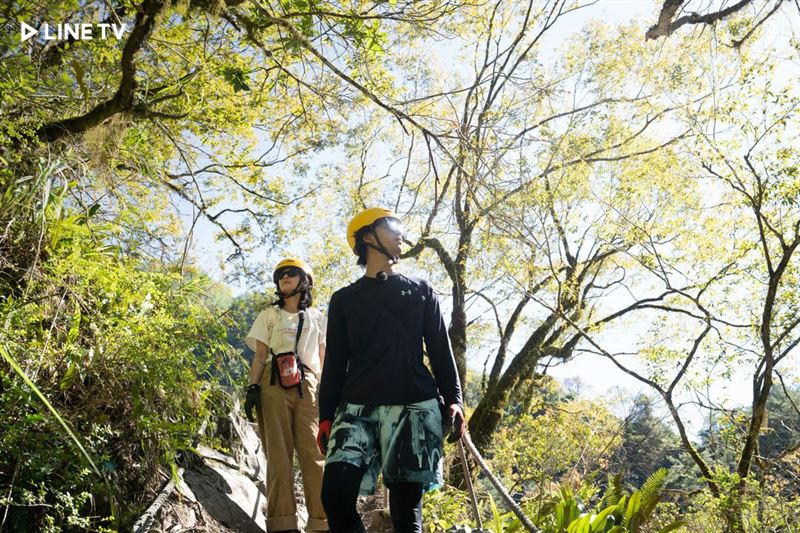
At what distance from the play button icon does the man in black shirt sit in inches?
127

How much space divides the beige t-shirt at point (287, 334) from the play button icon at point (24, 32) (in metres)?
2.62

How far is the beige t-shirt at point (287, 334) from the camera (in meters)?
4.23

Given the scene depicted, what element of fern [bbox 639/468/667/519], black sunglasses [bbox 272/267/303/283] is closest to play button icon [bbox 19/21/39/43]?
black sunglasses [bbox 272/267/303/283]

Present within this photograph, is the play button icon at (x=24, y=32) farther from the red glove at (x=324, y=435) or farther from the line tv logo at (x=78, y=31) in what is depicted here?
the red glove at (x=324, y=435)

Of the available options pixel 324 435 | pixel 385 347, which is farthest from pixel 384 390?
pixel 324 435

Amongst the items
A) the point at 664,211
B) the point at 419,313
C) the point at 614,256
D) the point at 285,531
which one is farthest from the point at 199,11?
the point at 614,256

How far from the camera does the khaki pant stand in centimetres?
391

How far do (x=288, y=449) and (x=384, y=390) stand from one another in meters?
1.91

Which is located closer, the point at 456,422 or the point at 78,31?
the point at 456,422

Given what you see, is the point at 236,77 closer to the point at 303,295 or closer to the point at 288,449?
the point at 303,295

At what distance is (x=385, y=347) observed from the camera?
2557 millimetres

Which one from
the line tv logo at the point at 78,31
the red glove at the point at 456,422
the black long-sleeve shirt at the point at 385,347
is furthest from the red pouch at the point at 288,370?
the line tv logo at the point at 78,31

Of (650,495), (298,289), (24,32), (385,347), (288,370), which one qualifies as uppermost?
(24,32)

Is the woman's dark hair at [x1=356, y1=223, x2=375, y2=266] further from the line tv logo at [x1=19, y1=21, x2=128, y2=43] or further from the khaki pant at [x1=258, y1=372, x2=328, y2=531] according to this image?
the line tv logo at [x1=19, y1=21, x2=128, y2=43]
